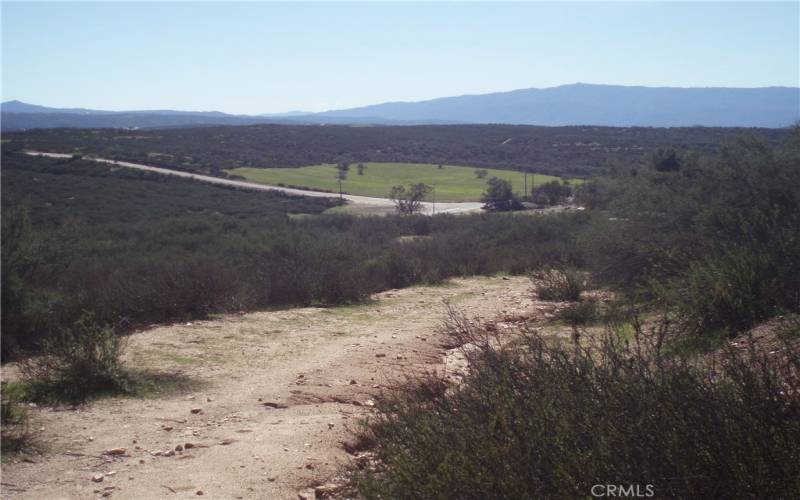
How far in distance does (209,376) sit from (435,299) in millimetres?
7247

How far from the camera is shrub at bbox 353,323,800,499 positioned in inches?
117

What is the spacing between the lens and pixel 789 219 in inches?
389

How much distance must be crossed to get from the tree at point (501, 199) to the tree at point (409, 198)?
429 cm

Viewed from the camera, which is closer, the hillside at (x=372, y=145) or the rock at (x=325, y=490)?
the rock at (x=325, y=490)

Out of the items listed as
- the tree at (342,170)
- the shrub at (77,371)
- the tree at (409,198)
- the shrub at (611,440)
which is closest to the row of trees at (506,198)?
the tree at (409,198)

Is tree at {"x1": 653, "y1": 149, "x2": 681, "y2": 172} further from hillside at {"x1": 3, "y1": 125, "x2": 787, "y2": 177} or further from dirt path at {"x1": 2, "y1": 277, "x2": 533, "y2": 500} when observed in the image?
hillside at {"x1": 3, "y1": 125, "x2": 787, "y2": 177}

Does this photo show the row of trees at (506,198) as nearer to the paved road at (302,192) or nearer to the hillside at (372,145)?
the paved road at (302,192)

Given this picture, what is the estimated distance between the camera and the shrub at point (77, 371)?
779 centimetres

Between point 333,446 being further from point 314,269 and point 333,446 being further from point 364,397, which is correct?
point 314,269

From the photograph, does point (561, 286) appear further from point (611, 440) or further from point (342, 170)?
point (342, 170)

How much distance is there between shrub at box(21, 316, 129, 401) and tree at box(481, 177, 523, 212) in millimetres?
34520

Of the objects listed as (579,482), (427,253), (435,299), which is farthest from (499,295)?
(579,482)

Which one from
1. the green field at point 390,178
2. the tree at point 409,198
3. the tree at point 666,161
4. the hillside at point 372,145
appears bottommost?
the tree at point 409,198

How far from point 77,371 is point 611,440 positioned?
6.58 meters
